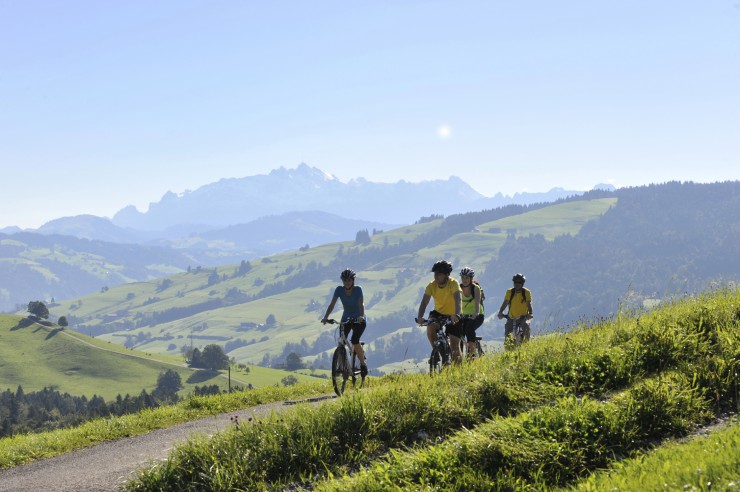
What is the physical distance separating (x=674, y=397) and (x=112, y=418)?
12.7 m

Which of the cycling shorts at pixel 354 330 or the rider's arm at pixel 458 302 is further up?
the rider's arm at pixel 458 302

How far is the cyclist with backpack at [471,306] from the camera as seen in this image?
15.5 metres

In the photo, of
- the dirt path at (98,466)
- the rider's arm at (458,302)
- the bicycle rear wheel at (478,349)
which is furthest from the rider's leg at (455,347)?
Result: the dirt path at (98,466)

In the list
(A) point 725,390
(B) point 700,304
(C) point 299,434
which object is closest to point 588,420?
(A) point 725,390

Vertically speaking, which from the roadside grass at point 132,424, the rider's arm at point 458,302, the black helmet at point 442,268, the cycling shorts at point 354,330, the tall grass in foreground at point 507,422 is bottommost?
the roadside grass at point 132,424

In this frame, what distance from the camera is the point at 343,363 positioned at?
1527 cm

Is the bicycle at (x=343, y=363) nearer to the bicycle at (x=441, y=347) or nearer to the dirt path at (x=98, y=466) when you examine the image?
the bicycle at (x=441, y=347)

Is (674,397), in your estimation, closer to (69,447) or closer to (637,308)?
(637,308)

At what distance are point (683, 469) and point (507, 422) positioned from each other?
2293 mm

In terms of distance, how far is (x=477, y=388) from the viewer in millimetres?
9633

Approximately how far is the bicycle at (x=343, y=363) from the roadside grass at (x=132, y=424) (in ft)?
7.32

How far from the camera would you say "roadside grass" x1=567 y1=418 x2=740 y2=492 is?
18.2 feet

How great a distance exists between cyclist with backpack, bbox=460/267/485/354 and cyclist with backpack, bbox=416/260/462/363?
90cm

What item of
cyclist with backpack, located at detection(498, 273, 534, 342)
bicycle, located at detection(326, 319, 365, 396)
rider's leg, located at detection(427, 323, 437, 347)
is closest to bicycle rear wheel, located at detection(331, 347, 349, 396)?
bicycle, located at detection(326, 319, 365, 396)
